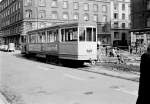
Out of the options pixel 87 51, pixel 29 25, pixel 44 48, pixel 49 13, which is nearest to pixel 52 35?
pixel 44 48

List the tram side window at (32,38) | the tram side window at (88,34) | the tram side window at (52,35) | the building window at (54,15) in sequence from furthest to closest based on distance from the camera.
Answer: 1. the building window at (54,15)
2. the tram side window at (32,38)
3. the tram side window at (52,35)
4. the tram side window at (88,34)

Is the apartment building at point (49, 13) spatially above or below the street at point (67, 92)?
above

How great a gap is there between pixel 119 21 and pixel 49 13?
2046cm

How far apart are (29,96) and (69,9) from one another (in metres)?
61.9

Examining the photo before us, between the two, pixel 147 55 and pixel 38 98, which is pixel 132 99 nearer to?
pixel 38 98

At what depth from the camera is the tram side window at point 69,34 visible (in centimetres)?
1921

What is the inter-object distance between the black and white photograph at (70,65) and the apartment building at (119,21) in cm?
1624

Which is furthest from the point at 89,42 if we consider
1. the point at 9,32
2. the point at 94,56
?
the point at 9,32

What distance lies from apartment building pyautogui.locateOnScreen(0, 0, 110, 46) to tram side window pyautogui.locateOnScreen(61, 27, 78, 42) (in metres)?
41.9

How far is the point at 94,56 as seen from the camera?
757 inches

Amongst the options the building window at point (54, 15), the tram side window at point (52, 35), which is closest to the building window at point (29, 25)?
the building window at point (54, 15)

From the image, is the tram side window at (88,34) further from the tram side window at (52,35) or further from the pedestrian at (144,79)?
the pedestrian at (144,79)

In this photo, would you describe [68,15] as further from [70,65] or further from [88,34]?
[88,34]

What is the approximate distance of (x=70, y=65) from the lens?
68.2 ft
